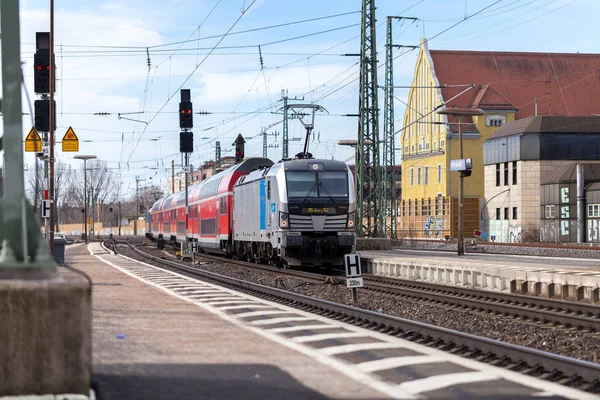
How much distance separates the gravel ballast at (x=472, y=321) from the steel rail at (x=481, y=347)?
1.37 metres

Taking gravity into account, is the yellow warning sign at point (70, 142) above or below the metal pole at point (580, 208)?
above

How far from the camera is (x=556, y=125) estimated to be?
6325 centimetres

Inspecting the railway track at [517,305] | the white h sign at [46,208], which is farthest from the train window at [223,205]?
the railway track at [517,305]

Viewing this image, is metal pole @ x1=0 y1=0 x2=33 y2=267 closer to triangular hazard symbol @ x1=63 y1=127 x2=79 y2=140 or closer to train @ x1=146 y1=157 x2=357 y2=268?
train @ x1=146 y1=157 x2=357 y2=268

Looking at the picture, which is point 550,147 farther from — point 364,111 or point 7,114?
point 7,114

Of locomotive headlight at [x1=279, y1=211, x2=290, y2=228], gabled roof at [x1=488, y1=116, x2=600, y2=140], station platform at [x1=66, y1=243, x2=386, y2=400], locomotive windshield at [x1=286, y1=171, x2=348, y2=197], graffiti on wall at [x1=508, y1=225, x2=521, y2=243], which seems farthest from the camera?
gabled roof at [x1=488, y1=116, x2=600, y2=140]

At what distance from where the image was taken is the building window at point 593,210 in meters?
52.3

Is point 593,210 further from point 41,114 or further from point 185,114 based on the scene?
point 41,114

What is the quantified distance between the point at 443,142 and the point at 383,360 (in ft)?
219

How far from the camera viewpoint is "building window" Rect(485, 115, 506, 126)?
7681 centimetres

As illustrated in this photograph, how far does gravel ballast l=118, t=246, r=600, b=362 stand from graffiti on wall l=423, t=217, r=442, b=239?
4814cm

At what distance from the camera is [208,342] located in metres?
11.0

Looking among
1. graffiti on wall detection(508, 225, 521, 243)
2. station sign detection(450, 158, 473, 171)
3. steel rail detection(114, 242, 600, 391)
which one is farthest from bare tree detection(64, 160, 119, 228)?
steel rail detection(114, 242, 600, 391)

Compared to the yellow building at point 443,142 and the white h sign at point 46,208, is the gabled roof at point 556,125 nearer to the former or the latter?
the yellow building at point 443,142
